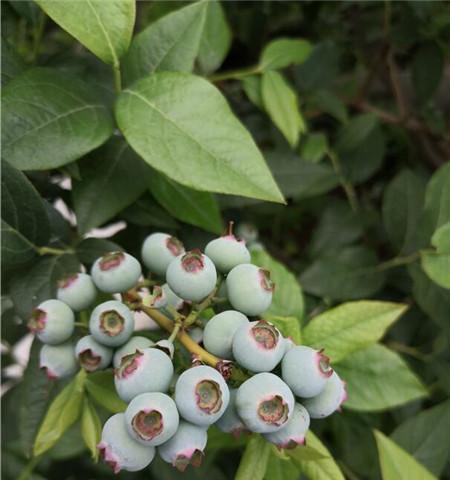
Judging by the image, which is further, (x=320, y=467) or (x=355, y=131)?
(x=355, y=131)

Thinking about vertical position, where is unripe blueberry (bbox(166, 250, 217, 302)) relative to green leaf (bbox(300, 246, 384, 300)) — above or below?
above

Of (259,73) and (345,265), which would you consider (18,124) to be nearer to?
(259,73)

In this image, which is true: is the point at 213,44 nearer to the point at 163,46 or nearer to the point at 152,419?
the point at 163,46

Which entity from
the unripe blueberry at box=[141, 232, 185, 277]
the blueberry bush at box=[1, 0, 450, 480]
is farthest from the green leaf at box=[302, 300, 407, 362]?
the unripe blueberry at box=[141, 232, 185, 277]

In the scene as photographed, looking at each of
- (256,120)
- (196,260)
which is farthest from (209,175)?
(256,120)

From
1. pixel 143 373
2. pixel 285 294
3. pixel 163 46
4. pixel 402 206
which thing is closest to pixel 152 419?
pixel 143 373

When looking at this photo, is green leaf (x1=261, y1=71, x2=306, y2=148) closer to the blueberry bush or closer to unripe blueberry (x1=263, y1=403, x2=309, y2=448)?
the blueberry bush
